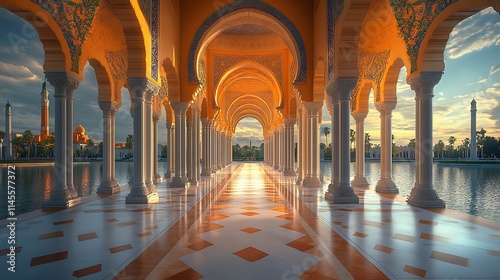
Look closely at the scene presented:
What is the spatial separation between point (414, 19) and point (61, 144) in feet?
31.5

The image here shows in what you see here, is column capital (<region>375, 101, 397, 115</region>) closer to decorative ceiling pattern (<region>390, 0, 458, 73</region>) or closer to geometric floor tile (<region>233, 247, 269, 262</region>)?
decorative ceiling pattern (<region>390, 0, 458, 73</region>)

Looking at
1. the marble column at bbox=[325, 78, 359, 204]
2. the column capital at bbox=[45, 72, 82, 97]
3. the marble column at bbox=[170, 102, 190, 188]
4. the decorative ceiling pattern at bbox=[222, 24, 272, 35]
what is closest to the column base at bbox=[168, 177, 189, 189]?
the marble column at bbox=[170, 102, 190, 188]

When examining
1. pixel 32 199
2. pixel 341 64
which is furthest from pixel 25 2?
pixel 341 64

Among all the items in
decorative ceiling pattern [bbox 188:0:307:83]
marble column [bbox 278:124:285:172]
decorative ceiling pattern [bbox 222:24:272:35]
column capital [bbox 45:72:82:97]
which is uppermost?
decorative ceiling pattern [bbox 222:24:272:35]

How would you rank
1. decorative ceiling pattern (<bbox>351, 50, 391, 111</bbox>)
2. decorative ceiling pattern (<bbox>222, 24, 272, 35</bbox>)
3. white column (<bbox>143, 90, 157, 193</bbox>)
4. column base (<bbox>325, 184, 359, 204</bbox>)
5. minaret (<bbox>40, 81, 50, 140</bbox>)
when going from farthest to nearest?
minaret (<bbox>40, 81, 50, 140</bbox>) → decorative ceiling pattern (<bbox>222, 24, 272, 35</bbox>) → decorative ceiling pattern (<bbox>351, 50, 391, 111</bbox>) → white column (<bbox>143, 90, 157, 193</bbox>) → column base (<bbox>325, 184, 359, 204</bbox>)

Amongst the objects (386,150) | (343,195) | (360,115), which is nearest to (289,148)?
(360,115)

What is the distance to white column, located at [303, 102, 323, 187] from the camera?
11.7 metres

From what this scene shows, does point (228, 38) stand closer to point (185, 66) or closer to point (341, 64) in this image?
point (185, 66)

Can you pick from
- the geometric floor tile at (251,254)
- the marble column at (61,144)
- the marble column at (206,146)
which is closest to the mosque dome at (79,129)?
the marble column at (206,146)

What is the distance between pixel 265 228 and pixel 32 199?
26.2ft

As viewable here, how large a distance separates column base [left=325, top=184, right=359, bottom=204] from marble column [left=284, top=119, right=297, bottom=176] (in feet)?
35.4

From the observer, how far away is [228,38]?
629 inches

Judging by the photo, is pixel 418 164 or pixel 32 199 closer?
pixel 418 164

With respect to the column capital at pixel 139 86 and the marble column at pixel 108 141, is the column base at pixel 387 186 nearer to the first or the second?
the column capital at pixel 139 86
